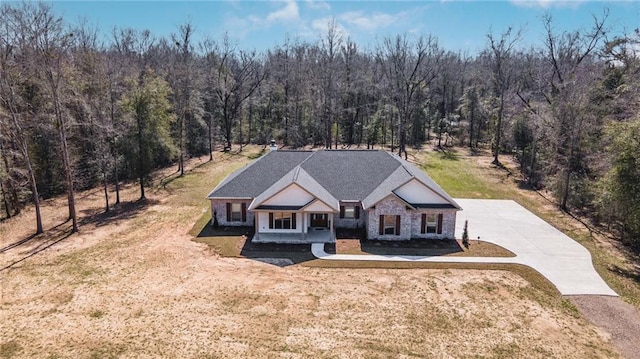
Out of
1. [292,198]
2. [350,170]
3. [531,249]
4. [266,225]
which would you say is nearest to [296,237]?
[266,225]

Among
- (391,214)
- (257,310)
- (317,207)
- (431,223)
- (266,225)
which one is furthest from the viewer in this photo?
(266,225)

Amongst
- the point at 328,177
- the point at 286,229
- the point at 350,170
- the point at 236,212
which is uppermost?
the point at 350,170

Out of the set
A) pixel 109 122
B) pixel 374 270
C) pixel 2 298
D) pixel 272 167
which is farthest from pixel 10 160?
pixel 374 270

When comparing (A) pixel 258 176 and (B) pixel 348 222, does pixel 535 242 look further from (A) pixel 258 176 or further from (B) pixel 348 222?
(A) pixel 258 176

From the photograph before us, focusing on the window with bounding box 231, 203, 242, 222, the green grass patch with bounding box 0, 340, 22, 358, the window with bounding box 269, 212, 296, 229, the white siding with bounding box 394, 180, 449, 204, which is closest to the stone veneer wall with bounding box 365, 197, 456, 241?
the white siding with bounding box 394, 180, 449, 204

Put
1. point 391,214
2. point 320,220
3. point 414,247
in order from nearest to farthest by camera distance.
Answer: point 414,247 → point 391,214 → point 320,220
